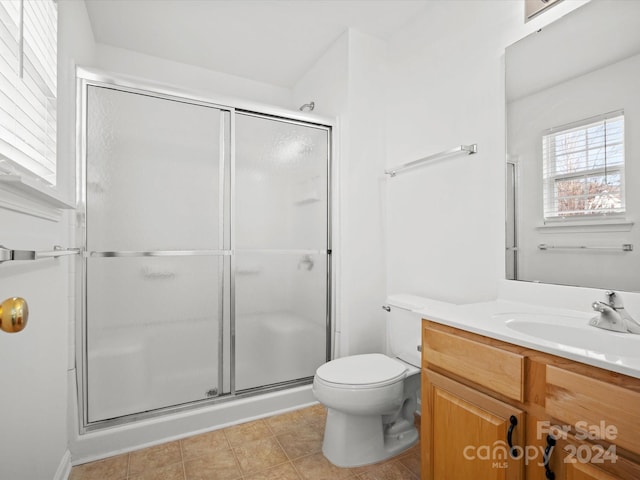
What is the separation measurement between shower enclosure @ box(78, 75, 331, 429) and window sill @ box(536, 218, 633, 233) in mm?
1327

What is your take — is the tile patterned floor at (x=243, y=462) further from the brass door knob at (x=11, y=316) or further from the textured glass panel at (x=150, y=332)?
the brass door knob at (x=11, y=316)

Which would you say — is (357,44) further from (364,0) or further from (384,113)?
(384,113)

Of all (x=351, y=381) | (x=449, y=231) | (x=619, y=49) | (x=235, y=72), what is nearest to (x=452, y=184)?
(x=449, y=231)

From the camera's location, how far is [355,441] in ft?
5.28

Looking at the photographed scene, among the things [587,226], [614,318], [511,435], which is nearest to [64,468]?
[511,435]

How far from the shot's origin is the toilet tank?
1755 mm

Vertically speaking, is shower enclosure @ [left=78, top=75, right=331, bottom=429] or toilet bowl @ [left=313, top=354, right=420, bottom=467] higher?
shower enclosure @ [left=78, top=75, right=331, bottom=429]

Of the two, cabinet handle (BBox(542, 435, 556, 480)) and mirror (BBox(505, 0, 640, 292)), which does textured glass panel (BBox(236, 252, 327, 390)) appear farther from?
cabinet handle (BBox(542, 435, 556, 480))

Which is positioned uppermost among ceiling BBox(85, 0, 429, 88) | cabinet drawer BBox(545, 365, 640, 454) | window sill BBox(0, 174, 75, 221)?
ceiling BBox(85, 0, 429, 88)

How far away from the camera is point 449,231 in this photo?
184cm

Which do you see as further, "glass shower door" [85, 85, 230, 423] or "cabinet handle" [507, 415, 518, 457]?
"glass shower door" [85, 85, 230, 423]

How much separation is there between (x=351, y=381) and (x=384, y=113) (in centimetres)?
178

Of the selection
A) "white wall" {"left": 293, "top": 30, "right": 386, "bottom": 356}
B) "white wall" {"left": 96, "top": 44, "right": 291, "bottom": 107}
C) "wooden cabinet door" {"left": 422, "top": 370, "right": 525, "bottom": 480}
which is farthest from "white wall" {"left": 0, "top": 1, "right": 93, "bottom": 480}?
"white wall" {"left": 293, "top": 30, "right": 386, "bottom": 356}

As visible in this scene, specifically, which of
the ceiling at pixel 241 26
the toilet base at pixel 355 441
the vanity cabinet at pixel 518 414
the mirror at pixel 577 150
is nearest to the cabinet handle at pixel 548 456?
the vanity cabinet at pixel 518 414
